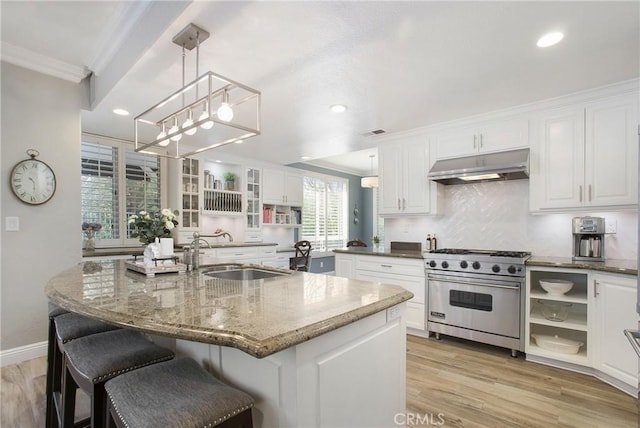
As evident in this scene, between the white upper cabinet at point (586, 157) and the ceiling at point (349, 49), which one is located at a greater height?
the ceiling at point (349, 49)

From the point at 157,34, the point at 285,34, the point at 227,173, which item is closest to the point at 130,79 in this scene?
the point at 157,34

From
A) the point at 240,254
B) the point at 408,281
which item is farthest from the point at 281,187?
the point at 408,281

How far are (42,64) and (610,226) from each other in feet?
16.8

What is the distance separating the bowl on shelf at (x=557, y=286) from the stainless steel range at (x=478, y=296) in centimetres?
18

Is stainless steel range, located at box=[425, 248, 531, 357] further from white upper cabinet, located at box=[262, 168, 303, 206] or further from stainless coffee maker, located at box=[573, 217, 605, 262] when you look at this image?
white upper cabinet, located at box=[262, 168, 303, 206]

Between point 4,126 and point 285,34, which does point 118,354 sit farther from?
point 4,126

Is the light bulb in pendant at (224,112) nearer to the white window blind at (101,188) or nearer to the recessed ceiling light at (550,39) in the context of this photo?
the recessed ceiling light at (550,39)

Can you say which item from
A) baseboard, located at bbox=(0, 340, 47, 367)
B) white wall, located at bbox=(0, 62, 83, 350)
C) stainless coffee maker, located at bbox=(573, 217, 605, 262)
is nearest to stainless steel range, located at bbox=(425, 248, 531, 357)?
stainless coffee maker, located at bbox=(573, 217, 605, 262)

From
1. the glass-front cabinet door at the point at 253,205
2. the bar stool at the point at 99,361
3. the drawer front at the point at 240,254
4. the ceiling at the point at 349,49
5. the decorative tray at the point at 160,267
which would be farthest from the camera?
the glass-front cabinet door at the point at 253,205

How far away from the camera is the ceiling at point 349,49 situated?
1.74 meters

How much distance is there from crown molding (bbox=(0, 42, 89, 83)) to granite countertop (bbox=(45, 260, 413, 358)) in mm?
1968

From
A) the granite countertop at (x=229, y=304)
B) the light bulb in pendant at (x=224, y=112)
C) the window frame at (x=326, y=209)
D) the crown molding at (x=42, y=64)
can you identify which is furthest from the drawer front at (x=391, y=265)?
the crown molding at (x=42, y=64)

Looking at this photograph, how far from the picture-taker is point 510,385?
2.32m

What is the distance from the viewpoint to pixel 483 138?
328 centimetres
